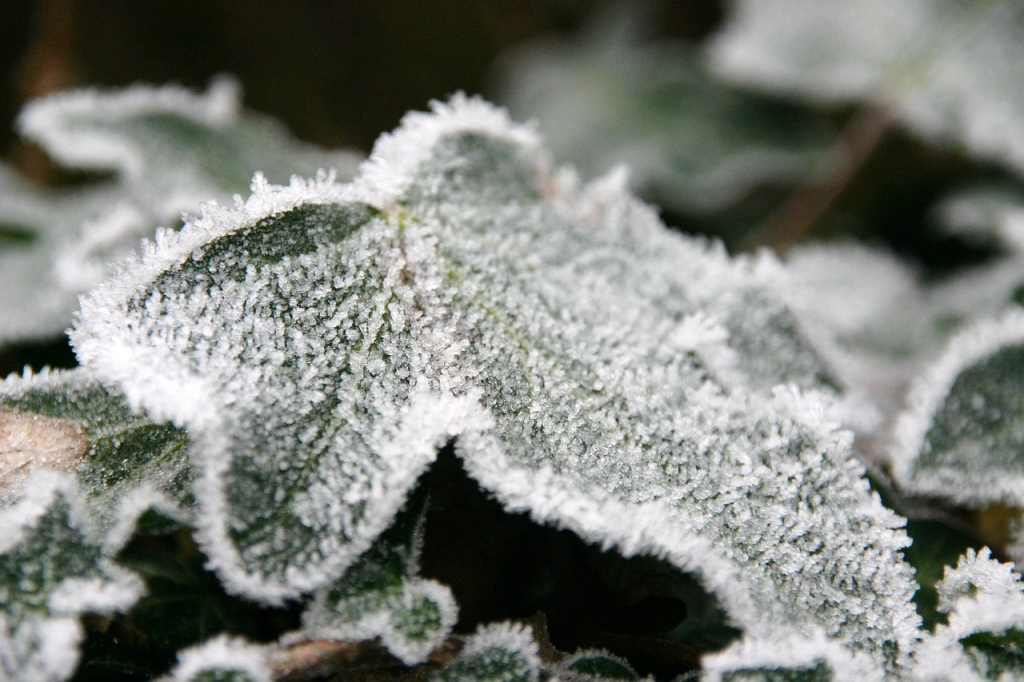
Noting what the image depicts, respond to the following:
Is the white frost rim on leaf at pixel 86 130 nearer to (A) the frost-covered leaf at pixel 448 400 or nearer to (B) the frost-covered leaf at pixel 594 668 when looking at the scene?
(A) the frost-covered leaf at pixel 448 400

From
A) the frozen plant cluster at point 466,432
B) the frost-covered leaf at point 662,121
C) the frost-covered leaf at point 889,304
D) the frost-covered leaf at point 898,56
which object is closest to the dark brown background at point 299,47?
the frost-covered leaf at point 662,121

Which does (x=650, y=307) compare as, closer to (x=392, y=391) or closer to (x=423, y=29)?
(x=392, y=391)

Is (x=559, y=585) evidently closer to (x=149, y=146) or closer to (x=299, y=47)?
(x=149, y=146)

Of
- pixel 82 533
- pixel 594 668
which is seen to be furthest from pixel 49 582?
pixel 594 668

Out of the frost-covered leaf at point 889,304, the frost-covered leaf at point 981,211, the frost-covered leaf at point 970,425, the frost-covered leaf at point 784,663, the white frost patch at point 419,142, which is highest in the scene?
the frost-covered leaf at point 981,211

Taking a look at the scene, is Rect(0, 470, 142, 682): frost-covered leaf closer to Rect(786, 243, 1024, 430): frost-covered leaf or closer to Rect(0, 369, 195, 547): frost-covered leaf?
Rect(0, 369, 195, 547): frost-covered leaf

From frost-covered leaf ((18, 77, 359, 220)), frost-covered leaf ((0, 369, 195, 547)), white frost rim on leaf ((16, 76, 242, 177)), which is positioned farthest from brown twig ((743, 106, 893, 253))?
frost-covered leaf ((0, 369, 195, 547))
